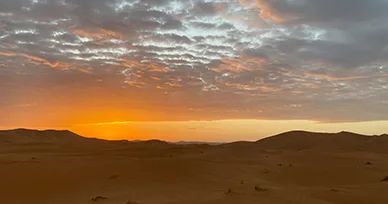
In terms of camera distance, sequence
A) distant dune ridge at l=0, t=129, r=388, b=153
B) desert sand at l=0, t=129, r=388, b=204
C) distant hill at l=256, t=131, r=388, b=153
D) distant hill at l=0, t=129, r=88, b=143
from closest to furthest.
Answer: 1. desert sand at l=0, t=129, r=388, b=204
2. distant hill at l=256, t=131, r=388, b=153
3. distant dune ridge at l=0, t=129, r=388, b=153
4. distant hill at l=0, t=129, r=88, b=143

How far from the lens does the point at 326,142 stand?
30562 mm

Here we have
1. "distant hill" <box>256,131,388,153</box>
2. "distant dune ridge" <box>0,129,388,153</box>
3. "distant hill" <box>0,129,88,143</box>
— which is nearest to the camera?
"distant hill" <box>256,131,388,153</box>

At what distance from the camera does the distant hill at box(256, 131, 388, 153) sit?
28984 mm

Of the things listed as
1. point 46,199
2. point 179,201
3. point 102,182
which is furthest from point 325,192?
point 46,199

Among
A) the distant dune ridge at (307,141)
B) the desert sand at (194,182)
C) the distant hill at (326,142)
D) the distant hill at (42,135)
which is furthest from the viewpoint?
the distant hill at (42,135)

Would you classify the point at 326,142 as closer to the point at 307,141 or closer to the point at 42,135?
the point at 307,141

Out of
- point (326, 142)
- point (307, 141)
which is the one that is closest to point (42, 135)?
point (307, 141)

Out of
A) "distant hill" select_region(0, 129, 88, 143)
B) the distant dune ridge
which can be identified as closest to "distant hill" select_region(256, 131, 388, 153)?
the distant dune ridge

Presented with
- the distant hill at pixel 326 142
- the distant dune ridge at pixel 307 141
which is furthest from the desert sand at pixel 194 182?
the distant dune ridge at pixel 307 141

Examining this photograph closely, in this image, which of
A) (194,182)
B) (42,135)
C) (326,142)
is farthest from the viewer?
(42,135)

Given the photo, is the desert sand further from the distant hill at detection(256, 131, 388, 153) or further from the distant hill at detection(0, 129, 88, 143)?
the distant hill at detection(0, 129, 88, 143)

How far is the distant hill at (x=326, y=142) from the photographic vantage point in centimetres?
2898

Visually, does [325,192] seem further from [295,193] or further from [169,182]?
[169,182]

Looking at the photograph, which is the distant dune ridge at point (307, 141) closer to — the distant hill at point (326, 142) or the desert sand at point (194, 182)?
the distant hill at point (326, 142)
